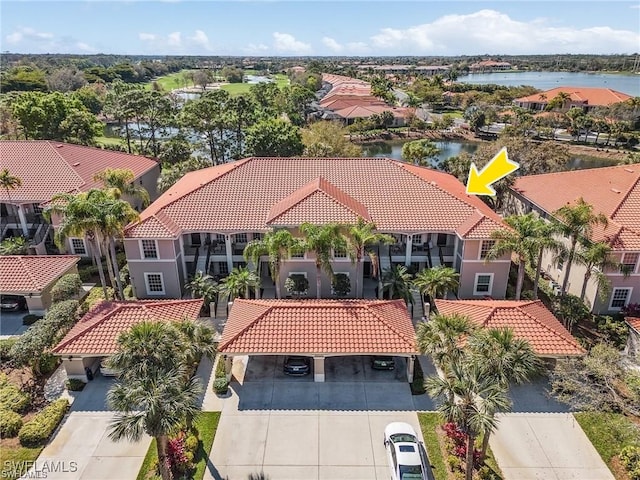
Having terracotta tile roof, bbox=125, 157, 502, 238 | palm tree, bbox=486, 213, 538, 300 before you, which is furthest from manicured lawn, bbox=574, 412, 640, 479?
terracotta tile roof, bbox=125, 157, 502, 238

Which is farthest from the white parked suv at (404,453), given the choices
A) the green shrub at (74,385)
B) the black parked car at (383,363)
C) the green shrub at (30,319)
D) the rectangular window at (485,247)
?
the green shrub at (30,319)

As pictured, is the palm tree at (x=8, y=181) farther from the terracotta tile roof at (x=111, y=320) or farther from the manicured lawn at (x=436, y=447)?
the manicured lawn at (x=436, y=447)

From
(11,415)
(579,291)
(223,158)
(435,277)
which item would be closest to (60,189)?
(11,415)

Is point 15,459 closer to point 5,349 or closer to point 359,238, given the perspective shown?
point 5,349

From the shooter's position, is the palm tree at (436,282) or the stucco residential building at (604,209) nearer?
the palm tree at (436,282)

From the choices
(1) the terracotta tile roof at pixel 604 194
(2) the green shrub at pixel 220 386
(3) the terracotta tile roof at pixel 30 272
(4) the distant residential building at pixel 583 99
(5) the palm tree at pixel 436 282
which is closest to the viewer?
(2) the green shrub at pixel 220 386

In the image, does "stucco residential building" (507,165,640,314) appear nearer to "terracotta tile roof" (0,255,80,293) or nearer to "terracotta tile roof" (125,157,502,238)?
"terracotta tile roof" (125,157,502,238)
